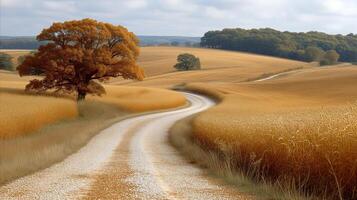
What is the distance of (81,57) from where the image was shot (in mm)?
42938

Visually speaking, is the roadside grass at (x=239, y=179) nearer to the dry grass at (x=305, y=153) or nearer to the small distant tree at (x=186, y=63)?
the dry grass at (x=305, y=153)

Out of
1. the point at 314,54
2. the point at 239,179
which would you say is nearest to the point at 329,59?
the point at 314,54

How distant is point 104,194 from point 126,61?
120 feet

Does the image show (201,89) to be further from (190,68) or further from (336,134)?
(336,134)

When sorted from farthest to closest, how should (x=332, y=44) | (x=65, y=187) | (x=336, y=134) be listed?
(x=332, y=44) < (x=65, y=187) < (x=336, y=134)

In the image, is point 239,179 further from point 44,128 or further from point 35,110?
point 35,110

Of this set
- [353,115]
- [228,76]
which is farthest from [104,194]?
[228,76]

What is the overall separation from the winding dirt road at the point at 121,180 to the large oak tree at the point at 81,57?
25248 mm

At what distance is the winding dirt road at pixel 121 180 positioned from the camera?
31.9ft

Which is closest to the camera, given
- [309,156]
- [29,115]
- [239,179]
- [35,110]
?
[309,156]

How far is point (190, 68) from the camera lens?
14312 cm

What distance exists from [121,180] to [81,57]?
32.8 metres

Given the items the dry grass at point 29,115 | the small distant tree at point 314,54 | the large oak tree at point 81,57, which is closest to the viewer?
the dry grass at point 29,115

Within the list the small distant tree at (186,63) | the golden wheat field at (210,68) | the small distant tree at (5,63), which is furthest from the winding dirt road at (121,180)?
the small distant tree at (186,63)
